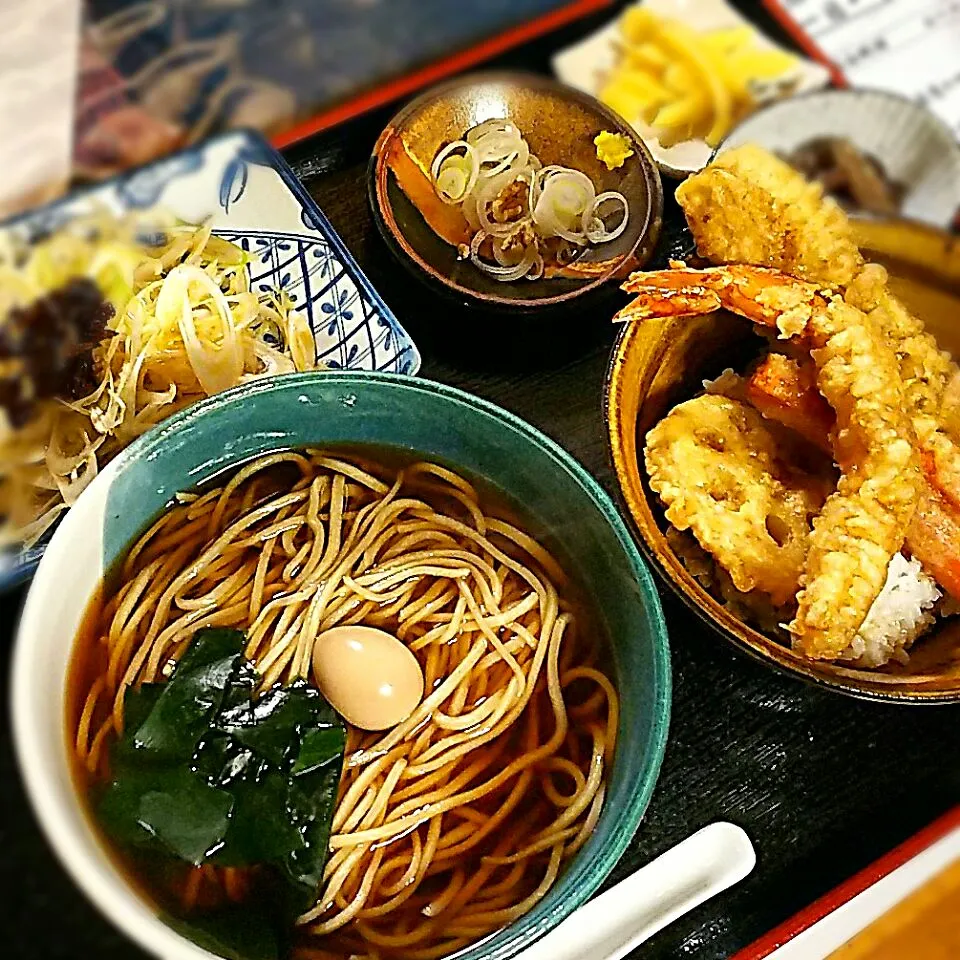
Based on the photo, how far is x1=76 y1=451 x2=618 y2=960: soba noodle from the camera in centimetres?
81

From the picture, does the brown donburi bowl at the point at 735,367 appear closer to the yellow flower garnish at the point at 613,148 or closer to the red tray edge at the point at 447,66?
the yellow flower garnish at the point at 613,148

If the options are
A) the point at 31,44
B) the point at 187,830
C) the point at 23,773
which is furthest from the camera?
the point at 31,44

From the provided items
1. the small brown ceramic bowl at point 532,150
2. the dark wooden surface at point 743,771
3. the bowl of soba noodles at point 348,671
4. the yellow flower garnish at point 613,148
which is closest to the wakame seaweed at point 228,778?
the bowl of soba noodles at point 348,671

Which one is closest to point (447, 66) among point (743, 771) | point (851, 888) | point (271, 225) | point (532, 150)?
point (532, 150)

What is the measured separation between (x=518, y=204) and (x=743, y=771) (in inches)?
27.0

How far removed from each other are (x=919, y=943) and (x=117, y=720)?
834mm

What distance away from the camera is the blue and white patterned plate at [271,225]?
1084 millimetres

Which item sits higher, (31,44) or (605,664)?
(31,44)

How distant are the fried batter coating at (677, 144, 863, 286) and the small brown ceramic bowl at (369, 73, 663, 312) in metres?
0.10

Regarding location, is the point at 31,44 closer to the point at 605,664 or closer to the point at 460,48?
the point at 460,48

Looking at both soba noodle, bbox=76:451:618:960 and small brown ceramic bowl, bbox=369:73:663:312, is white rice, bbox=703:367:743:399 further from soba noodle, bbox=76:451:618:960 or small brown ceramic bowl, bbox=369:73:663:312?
soba noodle, bbox=76:451:618:960

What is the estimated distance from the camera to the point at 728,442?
1030 millimetres

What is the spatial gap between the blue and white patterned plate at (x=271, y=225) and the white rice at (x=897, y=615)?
0.52 m

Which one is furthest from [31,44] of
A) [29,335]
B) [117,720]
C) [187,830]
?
[187,830]
